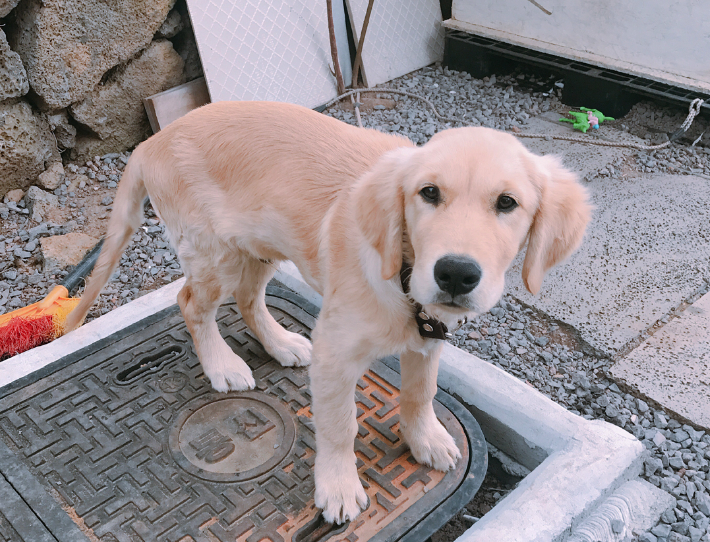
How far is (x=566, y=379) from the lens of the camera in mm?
3031

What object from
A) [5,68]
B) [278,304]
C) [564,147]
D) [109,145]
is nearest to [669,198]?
[564,147]

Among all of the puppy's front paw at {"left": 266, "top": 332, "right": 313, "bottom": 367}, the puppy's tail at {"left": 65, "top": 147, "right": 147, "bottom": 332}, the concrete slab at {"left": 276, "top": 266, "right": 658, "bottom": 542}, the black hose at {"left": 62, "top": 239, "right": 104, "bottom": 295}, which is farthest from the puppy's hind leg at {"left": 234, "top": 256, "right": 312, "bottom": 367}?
the black hose at {"left": 62, "top": 239, "right": 104, "bottom": 295}

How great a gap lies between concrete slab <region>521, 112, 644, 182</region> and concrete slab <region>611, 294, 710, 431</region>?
1.55 meters

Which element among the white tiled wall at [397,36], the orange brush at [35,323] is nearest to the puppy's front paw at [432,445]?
the orange brush at [35,323]

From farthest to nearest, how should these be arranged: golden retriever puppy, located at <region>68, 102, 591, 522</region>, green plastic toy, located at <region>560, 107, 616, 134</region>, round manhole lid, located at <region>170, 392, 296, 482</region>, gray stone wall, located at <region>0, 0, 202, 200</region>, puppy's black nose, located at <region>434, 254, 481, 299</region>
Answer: green plastic toy, located at <region>560, 107, 616, 134</region> → gray stone wall, located at <region>0, 0, 202, 200</region> → round manhole lid, located at <region>170, 392, 296, 482</region> → golden retriever puppy, located at <region>68, 102, 591, 522</region> → puppy's black nose, located at <region>434, 254, 481, 299</region>

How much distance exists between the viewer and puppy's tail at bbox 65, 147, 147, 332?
260cm

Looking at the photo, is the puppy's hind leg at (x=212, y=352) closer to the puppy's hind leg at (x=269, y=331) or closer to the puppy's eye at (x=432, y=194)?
the puppy's hind leg at (x=269, y=331)

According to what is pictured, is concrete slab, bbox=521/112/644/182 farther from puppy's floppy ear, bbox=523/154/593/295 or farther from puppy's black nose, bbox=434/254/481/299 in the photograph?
puppy's black nose, bbox=434/254/481/299

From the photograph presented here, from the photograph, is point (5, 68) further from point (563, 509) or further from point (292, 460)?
point (563, 509)

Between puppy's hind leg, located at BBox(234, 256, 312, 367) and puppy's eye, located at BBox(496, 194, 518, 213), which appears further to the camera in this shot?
puppy's hind leg, located at BBox(234, 256, 312, 367)

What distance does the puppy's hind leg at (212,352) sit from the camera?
269cm

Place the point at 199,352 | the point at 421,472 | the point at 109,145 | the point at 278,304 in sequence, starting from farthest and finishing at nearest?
the point at 109,145, the point at 278,304, the point at 199,352, the point at 421,472

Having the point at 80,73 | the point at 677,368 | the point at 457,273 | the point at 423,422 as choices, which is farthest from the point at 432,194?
the point at 80,73

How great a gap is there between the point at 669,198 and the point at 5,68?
167 inches
